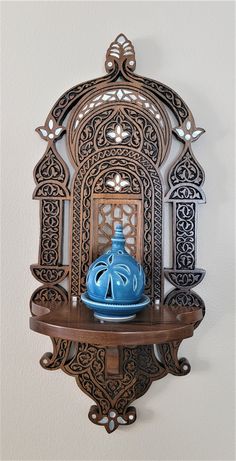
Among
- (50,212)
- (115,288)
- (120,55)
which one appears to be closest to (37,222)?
(50,212)

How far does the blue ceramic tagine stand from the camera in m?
0.55

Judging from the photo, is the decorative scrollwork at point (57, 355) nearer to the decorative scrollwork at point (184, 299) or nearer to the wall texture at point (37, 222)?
the wall texture at point (37, 222)

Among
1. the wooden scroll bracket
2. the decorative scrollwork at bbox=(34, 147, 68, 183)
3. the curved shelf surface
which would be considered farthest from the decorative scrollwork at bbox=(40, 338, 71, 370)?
the decorative scrollwork at bbox=(34, 147, 68, 183)

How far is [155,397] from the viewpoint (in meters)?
0.73

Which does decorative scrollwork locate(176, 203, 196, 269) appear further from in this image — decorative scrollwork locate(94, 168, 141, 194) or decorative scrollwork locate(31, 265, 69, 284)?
decorative scrollwork locate(31, 265, 69, 284)

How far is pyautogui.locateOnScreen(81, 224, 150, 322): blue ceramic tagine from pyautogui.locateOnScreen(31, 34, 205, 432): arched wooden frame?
126mm

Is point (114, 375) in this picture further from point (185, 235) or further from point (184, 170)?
point (184, 170)

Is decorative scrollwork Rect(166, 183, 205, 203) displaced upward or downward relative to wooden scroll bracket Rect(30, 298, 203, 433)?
upward

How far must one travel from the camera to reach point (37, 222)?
75cm

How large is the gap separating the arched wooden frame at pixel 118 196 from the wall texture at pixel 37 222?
1.6 inches
